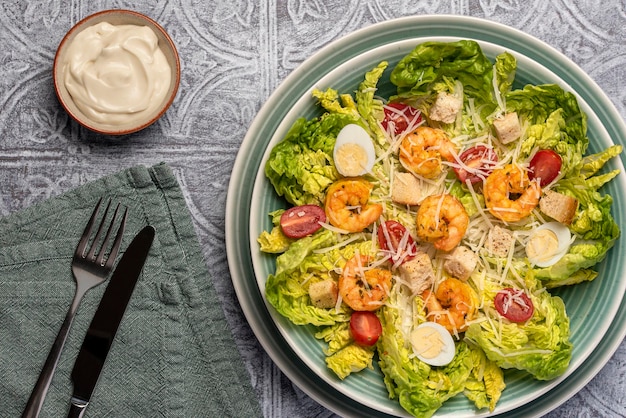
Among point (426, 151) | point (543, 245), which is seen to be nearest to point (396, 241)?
point (426, 151)

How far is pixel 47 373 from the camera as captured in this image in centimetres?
268

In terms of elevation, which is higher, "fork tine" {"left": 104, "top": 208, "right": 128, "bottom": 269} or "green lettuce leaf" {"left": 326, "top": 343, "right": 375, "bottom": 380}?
"fork tine" {"left": 104, "top": 208, "right": 128, "bottom": 269}

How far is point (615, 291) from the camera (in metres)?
2.61

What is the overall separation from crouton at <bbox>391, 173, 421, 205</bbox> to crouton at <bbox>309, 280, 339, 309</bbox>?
43 cm

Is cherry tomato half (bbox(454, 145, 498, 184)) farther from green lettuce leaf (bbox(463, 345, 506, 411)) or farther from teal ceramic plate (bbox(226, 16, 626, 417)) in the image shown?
green lettuce leaf (bbox(463, 345, 506, 411))

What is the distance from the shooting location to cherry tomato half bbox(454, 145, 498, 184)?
266 centimetres

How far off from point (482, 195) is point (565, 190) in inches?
12.9

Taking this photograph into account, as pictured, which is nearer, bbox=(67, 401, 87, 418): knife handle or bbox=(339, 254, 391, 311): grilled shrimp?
bbox=(339, 254, 391, 311): grilled shrimp

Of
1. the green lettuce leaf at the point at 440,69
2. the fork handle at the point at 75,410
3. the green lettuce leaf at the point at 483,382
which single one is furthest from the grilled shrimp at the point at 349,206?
→ the fork handle at the point at 75,410

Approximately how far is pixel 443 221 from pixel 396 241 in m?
0.20

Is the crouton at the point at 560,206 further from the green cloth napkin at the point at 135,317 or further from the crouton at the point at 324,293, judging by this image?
the green cloth napkin at the point at 135,317

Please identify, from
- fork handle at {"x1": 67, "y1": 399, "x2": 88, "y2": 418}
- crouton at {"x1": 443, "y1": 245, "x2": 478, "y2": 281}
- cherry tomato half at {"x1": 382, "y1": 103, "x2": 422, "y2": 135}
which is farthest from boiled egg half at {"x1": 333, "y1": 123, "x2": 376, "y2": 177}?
fork handle at {"x1": 67, "y1": 399, "x2": 88, "y2": 418}

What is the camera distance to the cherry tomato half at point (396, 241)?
263 cm

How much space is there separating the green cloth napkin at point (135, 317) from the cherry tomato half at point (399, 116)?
93cm
